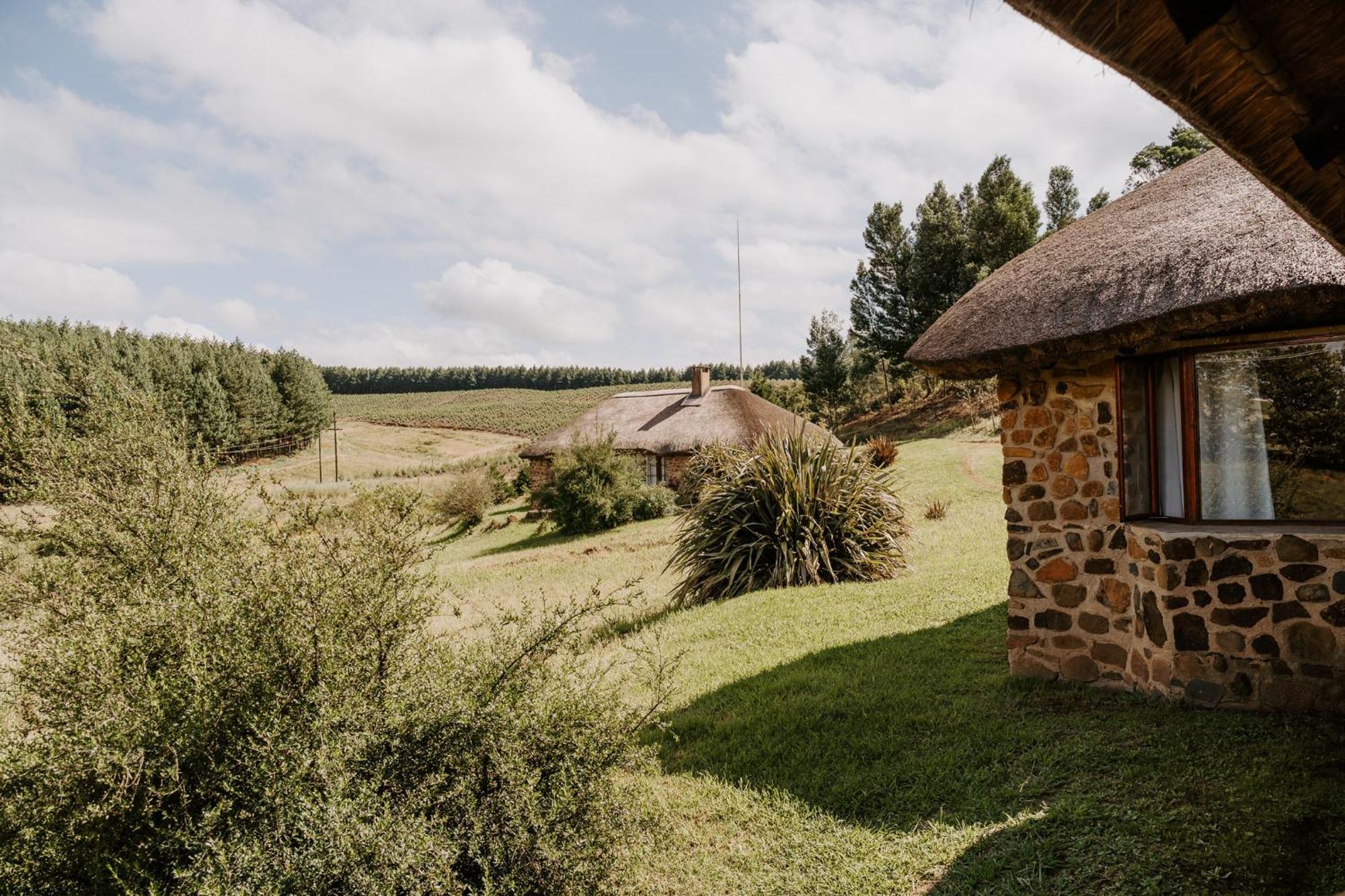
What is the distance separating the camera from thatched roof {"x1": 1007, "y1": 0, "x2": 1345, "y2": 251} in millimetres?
1379

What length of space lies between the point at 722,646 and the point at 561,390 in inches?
2905

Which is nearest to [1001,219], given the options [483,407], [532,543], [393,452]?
[532,543]

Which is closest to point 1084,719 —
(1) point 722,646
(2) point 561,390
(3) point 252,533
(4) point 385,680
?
(1) point 722,646

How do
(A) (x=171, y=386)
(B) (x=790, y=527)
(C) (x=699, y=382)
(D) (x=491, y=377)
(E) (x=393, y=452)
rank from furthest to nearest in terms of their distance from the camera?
(D) (x=491, y=377)
(E) (x=393, y=452)
(A) (x=171, y=386)
(C) (x=699, y=382)
(B) (x=790, y=527)

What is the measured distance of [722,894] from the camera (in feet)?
10.1

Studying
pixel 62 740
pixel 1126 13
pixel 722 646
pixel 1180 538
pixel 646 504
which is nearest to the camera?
pixel 1126 13

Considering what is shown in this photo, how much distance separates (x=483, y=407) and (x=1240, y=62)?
2639 inches

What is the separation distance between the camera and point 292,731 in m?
2.73

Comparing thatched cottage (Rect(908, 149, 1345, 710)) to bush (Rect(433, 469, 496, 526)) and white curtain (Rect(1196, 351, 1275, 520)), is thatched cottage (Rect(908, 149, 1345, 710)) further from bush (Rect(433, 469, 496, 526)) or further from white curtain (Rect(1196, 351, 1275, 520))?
bush (Rect(433, 469, 496, 526))

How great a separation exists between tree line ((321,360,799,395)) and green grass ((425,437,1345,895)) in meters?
74.5

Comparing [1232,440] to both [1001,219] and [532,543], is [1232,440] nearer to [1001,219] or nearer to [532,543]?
[532,543]

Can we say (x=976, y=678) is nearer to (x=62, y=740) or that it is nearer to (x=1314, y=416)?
(x=1314, y=416)

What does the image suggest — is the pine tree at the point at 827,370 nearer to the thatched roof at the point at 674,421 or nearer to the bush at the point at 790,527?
the thatched roof at the point at 674,421

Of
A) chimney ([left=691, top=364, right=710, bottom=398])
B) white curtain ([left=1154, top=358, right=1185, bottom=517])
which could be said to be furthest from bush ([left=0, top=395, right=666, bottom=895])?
chimney ([left=691, top=364, right=710, bottom=398])
